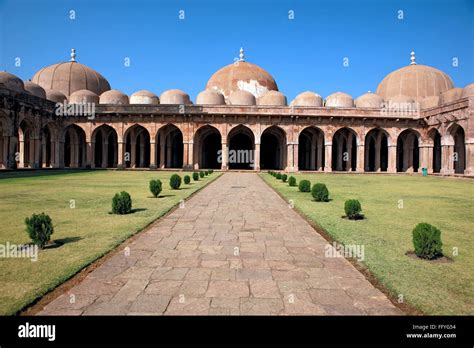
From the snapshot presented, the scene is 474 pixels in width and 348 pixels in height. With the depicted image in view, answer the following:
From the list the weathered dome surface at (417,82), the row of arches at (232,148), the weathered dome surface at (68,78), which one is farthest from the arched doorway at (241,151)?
the weathered dome surface at (68,78)

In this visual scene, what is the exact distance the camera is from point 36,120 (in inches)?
1077

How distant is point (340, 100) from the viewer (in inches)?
1278

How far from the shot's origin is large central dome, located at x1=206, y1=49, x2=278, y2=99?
38.1 meters

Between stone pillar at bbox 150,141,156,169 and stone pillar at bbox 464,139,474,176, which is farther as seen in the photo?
stone pillar at bbox 150,141,156,169

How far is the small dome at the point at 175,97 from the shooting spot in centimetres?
3250

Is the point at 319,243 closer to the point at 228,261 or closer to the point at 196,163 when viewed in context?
the point at 228,261

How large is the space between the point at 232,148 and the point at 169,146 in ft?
26.3

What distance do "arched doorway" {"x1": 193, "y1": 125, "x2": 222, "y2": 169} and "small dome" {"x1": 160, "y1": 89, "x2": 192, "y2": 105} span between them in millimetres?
3444

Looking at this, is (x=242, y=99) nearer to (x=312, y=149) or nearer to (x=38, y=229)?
(x=312, y=149)

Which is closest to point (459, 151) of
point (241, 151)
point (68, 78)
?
point (241, 151)

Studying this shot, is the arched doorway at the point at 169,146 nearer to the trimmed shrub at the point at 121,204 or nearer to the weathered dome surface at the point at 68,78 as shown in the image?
the weathered dome surface at the point at 68,78

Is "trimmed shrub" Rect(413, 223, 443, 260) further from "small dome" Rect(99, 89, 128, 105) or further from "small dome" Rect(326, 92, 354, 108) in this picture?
"small dome" Rect(99, 89, 128, 105)

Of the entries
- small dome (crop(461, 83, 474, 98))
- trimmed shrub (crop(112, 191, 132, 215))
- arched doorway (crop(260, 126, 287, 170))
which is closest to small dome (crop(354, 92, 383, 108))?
small dome (crop(461, 83, 474, 98))
